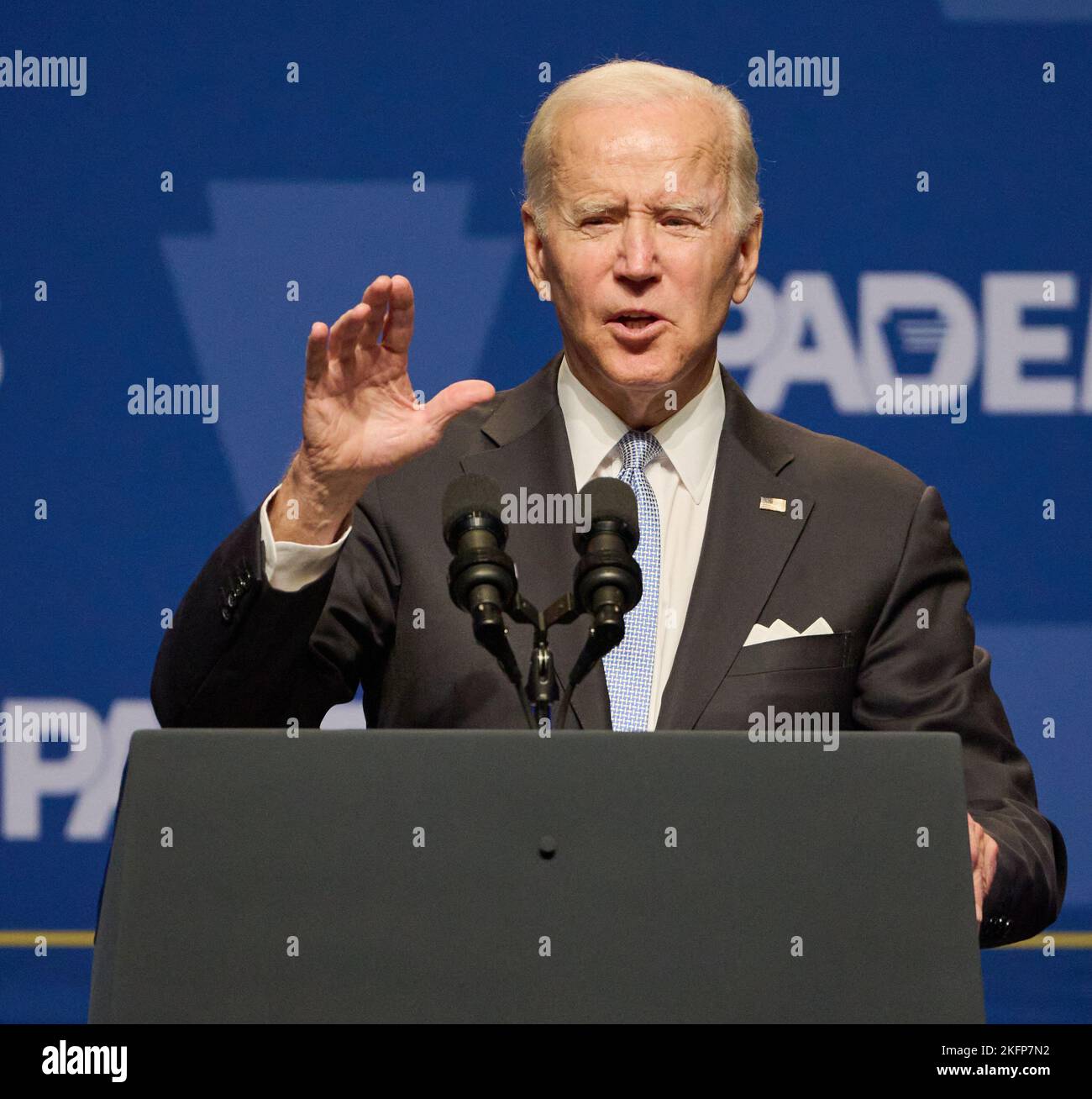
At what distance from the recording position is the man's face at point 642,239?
1.97 metres

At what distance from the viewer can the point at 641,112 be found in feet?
6.54

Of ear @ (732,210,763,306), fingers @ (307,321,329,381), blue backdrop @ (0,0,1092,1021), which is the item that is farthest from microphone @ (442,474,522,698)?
blue backdrop @ (0,0,1092,1021)

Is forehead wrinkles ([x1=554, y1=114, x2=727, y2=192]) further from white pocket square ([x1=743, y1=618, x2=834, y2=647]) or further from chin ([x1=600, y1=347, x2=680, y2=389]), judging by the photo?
white pocket square ([x1=743, y1=618, x2=834, y2=647])

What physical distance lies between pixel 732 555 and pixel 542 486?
0.25 meters

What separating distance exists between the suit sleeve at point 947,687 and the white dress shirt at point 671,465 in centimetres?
24

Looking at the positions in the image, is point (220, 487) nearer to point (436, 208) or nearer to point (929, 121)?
point (436, 208)

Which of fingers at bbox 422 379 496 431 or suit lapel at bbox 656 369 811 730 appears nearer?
fingers at bbox 422 379 496 431

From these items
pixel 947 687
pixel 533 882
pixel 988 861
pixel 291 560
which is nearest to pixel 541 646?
pixel 533 882

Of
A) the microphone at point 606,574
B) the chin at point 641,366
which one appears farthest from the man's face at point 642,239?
the microphone at point 606,574

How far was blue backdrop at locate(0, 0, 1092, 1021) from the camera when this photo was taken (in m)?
3.09

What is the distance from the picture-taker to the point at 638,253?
1.94 metres

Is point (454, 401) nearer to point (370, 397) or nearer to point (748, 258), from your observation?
point (370, 397)

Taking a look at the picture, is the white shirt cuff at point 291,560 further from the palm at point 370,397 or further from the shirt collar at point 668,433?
the shirt collar at point 668,433

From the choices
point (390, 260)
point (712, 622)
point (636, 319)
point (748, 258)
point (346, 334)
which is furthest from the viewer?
point (390, 260)
